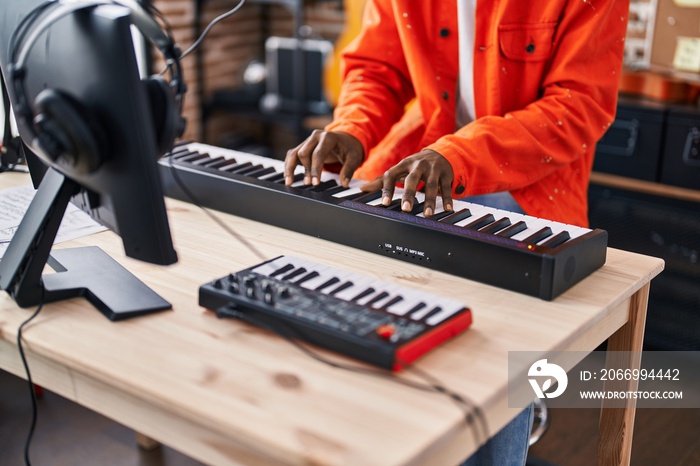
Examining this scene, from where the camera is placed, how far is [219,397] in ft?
2.99

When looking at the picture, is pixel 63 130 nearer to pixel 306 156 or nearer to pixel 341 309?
pixel 341 309

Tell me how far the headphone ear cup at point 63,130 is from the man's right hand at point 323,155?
1.78 feet

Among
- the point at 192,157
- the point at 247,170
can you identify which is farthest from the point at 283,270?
the point at 192,157

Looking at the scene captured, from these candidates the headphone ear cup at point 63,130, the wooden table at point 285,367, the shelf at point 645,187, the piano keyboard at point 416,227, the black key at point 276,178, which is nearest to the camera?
the wooden table at point 285,367

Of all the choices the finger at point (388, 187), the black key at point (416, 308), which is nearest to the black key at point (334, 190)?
the finger at point (388, 187)

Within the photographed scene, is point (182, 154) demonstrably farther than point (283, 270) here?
Yes

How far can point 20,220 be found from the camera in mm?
1450

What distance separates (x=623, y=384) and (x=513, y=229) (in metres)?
0.40

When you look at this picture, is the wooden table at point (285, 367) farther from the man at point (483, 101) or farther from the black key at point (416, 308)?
the man at point (483, 101)

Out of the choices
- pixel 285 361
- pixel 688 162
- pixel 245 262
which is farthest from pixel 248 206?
pixel 688 162

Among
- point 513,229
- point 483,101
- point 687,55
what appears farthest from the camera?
point 687,55

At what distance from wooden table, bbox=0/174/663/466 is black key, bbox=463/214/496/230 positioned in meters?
0.09

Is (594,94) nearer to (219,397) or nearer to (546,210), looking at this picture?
(546,210)

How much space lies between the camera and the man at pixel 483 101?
1.52 m
